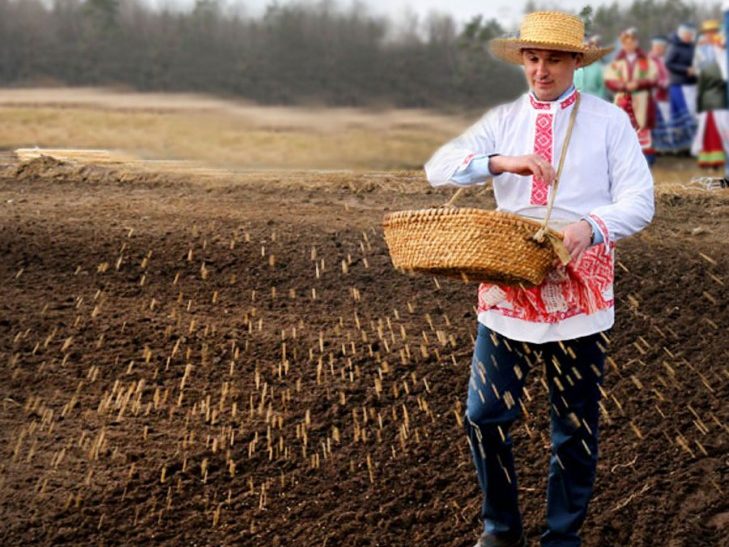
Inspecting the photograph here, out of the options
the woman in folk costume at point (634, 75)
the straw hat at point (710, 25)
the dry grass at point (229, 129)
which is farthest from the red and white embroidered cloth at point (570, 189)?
the straw hat at point (710, 25)

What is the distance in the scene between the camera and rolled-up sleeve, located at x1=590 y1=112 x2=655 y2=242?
10.3 feet

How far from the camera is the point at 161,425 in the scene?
15.6ft

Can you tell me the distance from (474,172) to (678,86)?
10.7 metres

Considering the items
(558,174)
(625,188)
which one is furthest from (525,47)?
(625,188)

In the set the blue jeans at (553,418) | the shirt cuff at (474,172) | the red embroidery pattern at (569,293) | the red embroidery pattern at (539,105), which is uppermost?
the red embroidery pattern at (539,105)

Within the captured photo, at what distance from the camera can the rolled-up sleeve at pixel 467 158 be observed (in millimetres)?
3234

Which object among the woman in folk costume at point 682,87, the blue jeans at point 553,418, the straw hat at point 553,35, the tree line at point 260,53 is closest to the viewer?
the straw hat at point 553,35

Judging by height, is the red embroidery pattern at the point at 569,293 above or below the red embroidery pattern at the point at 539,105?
below

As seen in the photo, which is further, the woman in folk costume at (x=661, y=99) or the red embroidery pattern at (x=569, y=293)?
the woman in folk costume at (x=661, y=99)

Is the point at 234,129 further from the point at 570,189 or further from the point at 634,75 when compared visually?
the point at 634,75

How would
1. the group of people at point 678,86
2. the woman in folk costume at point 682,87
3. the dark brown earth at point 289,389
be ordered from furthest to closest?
the woman in folk costume at point 682,87 < the group of people at point 678,86 < the dark brown earth at point 289,389

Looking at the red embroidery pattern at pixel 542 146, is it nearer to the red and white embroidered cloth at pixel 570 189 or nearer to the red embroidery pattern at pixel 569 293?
the red and white embroidered cloth at pixel 570 189

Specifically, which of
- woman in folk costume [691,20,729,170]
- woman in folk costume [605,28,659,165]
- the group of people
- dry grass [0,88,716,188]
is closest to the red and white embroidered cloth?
dry grass [0,88,716,188]

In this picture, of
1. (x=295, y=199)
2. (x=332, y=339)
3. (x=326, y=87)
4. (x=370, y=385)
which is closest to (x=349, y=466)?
(x=370, y=385)
